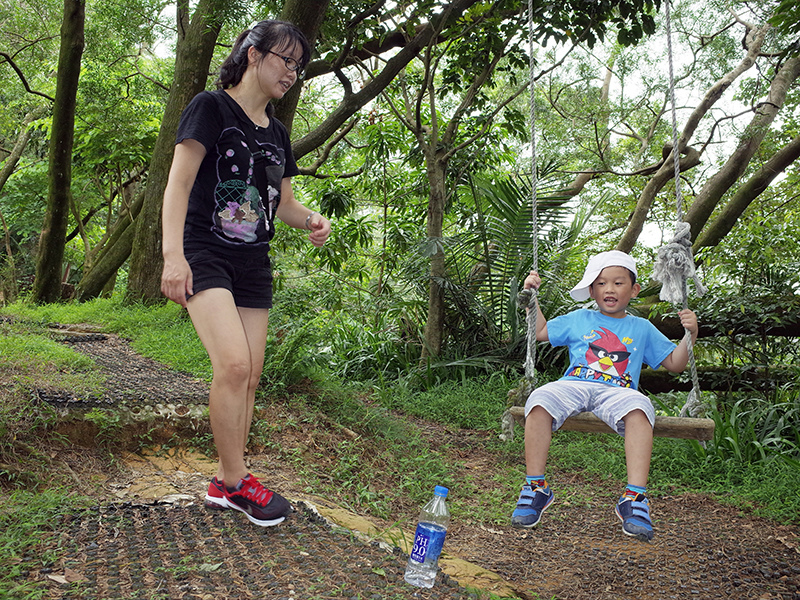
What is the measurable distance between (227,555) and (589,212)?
5.18 metres

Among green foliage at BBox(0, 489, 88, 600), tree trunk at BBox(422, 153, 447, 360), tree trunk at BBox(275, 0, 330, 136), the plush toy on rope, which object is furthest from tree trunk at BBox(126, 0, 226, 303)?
the plush toy on rope

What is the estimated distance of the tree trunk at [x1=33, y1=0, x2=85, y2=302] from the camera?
7343 millimetres

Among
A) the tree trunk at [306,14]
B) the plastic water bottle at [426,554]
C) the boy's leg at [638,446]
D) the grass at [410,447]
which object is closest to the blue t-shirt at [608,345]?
the boy's leg at [638,446]

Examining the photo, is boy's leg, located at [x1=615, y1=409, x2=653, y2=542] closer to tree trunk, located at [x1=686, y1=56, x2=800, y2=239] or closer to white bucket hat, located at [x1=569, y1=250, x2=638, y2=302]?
white bucket hat, located at [x1=569, y1=250, x2=638, y2=302]

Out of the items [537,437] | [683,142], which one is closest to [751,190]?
[683,142]

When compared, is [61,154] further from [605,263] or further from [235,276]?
[605,263]

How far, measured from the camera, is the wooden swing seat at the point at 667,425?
267 centimetres

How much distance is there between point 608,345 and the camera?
3.00m

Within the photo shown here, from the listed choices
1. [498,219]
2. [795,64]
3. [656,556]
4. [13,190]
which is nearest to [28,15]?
[13,190]

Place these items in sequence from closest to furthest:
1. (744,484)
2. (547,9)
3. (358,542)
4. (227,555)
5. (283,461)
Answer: (227,555)
(358,542)
(283,461)
(744,484)
(547,9)

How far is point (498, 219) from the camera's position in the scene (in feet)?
21.1

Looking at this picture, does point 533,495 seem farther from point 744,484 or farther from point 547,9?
point 547,9

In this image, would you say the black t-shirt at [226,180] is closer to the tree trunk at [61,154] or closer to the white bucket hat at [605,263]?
the white bucket hat at [605,263]

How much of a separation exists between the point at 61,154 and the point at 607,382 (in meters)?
7.30
